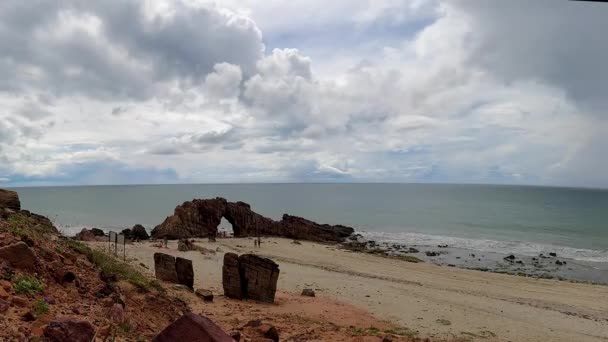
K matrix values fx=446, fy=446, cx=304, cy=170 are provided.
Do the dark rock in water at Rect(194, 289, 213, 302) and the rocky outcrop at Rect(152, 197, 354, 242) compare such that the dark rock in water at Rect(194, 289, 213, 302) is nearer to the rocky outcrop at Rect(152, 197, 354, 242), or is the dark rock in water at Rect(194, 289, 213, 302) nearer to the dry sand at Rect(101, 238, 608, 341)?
the dry sand at Rect(101, 238, 608, 341)

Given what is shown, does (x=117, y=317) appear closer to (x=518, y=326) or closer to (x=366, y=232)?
(x=518, y=326)

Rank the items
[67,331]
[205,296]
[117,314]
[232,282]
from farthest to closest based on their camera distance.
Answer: [232,282]
[205,296]
[117,314]
[67,331]

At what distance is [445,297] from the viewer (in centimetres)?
2386

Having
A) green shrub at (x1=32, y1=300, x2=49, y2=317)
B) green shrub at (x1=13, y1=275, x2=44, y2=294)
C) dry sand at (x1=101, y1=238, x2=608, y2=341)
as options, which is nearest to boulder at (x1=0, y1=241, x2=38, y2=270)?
green shrub at (x1=13, y1=275, x2=44, y2=294)

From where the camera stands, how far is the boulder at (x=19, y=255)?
8367 mm

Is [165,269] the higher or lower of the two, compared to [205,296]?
higher

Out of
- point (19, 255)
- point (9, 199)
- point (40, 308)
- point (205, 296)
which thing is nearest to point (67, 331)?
point (40, 308)

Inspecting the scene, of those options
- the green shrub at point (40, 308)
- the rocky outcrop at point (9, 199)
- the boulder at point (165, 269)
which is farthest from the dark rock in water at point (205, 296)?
the rocky outcrop at point (9, 199)

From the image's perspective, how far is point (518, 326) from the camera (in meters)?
18.4

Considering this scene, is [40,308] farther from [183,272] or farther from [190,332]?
[183,272]

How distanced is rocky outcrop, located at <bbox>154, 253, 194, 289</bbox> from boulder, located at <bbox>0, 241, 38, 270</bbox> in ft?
30.9

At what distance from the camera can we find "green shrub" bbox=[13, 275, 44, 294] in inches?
298

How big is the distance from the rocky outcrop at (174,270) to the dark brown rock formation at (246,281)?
1.51 metres

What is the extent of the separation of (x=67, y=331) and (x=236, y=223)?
173 ft
